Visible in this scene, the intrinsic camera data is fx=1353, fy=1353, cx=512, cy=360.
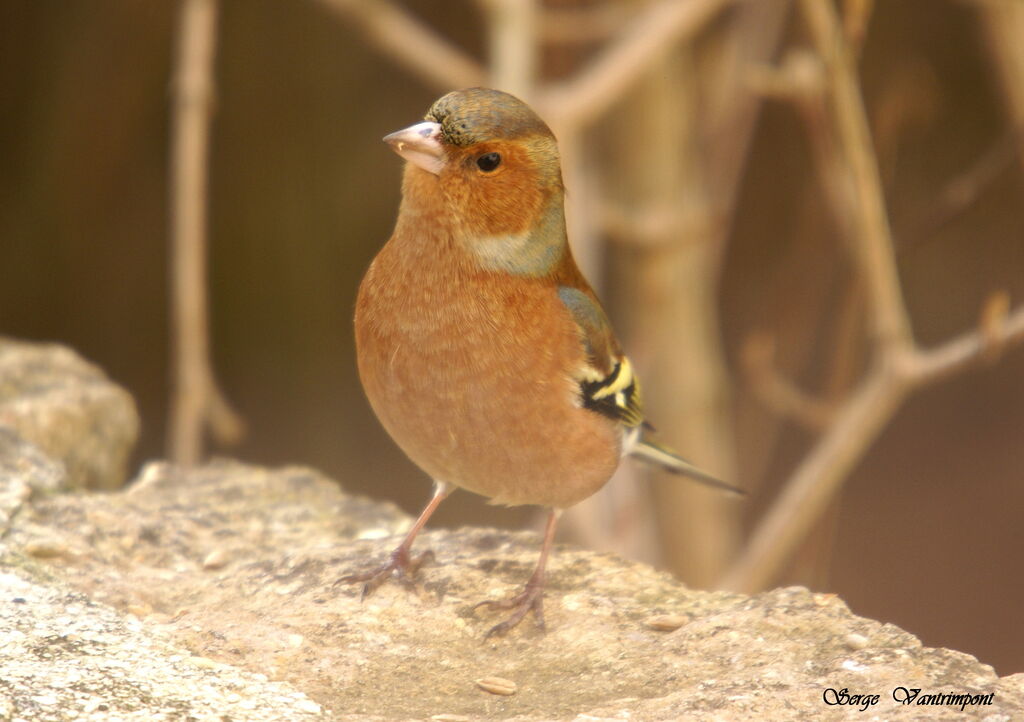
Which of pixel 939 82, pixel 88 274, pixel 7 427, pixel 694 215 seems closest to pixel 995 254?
pixel 939 82

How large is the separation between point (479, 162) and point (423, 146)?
15cm

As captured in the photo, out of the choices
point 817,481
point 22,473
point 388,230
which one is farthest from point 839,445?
point 388,230

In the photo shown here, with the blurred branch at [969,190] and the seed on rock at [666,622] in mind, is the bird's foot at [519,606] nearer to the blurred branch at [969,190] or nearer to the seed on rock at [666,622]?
the seed on rock at [666,622]

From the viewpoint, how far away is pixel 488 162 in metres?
3.19

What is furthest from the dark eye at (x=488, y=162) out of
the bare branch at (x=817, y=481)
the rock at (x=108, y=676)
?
the bare branch at (x=817, y=481)

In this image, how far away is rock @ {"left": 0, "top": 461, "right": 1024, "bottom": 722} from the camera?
96.5 inches

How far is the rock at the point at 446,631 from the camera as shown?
2.45 m

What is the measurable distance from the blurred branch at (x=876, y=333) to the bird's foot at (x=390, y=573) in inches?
73.0

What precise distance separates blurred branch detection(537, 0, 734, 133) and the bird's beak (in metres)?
1.56

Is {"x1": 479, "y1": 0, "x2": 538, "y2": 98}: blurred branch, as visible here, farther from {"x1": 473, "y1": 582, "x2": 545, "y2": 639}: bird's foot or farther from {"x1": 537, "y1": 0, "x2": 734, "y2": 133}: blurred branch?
{"x1": 473, "y1": 582, "x2": 545, "y2": 639}: bird's foot

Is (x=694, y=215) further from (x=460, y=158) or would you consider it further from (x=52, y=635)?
(x=52, y=635)

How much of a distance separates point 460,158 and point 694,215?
266cm

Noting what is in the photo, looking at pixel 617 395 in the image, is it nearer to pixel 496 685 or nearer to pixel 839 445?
pixel 496 685

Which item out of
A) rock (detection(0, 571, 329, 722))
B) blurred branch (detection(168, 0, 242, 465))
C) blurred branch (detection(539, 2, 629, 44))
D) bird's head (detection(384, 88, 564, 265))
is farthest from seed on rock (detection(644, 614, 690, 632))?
blurred branch (detection(539, 2, 629, 44))
